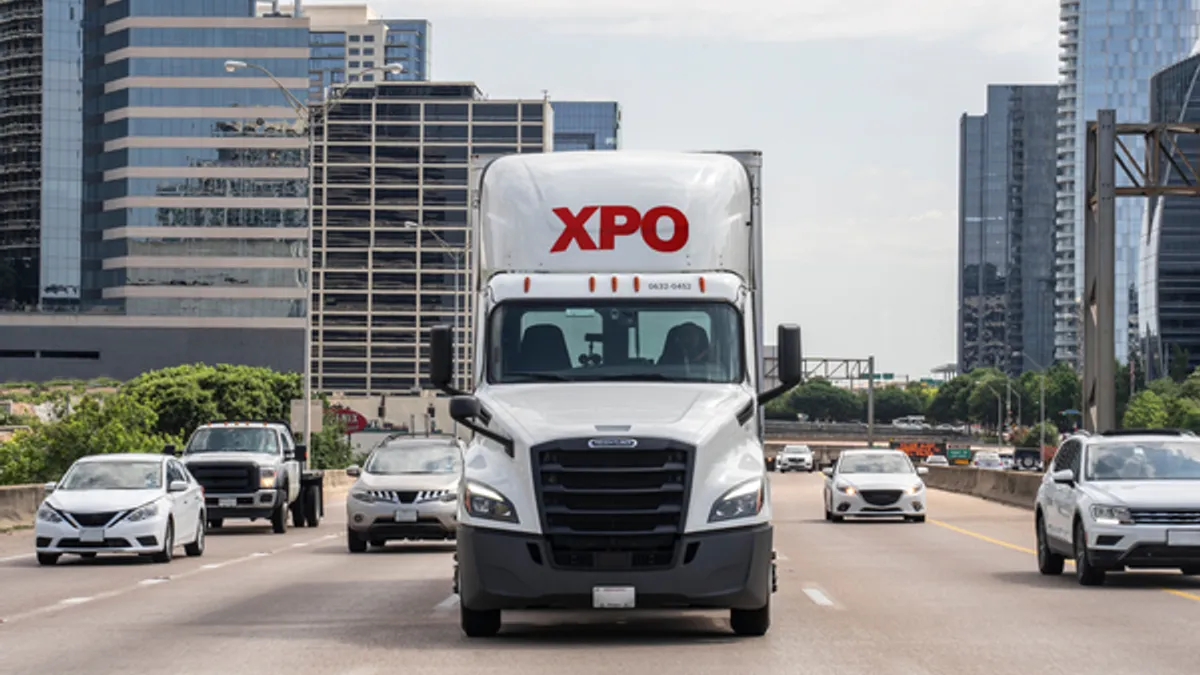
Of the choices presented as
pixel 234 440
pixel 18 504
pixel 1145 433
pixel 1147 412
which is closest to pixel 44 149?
pixel 1147 412

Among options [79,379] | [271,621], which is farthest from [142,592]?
[79,379]

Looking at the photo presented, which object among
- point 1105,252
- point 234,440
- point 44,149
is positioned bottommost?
point 234,440

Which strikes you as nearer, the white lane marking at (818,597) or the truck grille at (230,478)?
the white lane marking at (818,597)

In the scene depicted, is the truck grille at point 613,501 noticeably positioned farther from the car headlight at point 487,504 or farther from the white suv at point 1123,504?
the white suv at point 1123,504

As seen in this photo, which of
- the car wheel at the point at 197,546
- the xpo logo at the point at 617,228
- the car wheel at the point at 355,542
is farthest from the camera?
the car wheel at the point at 355,542

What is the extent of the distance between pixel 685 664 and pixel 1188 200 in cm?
18984

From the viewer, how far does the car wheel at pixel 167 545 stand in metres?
26.2

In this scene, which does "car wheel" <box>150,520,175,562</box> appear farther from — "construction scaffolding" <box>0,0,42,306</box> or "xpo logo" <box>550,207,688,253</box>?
"construction scaffolding" <box>0,0,42,306</box>

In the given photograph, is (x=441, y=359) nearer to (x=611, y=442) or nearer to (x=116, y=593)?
(x=611, y=442)

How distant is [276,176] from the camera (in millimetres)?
184500

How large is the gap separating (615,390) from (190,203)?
574 ft

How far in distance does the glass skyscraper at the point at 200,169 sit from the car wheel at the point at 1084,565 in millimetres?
A: 164286

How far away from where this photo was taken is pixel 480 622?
48.4ft

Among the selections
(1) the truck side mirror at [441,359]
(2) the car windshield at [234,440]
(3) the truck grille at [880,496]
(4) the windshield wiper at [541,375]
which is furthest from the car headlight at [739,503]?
(3) the truck grille at [880,496]
